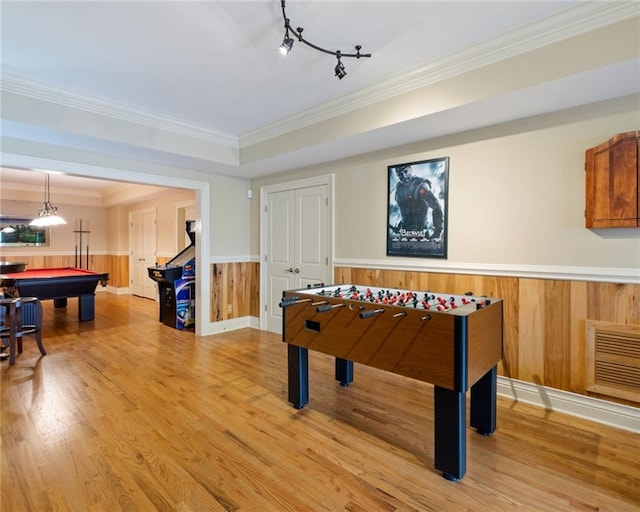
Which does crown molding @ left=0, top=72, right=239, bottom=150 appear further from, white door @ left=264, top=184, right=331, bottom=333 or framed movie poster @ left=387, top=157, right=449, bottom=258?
framed movie poster @ left=387, top=157, right=449, bottom=258

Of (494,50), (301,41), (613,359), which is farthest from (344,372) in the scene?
(494,50)

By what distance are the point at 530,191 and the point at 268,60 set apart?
7.70 feet

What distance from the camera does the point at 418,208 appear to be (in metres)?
3.37

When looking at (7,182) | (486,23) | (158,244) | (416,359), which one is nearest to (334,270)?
(416,359)

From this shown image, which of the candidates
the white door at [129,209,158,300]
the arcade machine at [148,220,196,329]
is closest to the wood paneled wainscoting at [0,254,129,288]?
the white door at [129,209,158,300]

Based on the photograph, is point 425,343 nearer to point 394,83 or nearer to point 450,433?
point 450,433

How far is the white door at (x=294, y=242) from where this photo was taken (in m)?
4.36

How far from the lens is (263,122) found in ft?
12.4

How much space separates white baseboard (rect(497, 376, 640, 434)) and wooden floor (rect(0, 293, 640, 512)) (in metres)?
0.09

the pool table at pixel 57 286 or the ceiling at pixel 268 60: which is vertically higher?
the ceiling at pixel 268 60

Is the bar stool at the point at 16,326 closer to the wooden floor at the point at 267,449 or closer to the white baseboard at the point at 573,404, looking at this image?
the wooden floor at the point at 267,449

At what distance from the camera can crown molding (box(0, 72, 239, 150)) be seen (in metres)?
2.80

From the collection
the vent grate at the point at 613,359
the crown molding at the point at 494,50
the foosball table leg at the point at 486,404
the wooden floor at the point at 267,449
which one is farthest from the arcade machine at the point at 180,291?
the vent grate at the point at 613,359

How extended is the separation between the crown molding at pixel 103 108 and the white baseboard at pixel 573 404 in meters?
4.06
